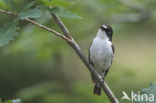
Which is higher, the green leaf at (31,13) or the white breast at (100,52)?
the green leaf at (31,13)

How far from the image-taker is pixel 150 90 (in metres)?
2.28

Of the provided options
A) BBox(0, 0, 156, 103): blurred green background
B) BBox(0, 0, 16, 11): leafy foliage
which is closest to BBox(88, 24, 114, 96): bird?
BBox(0, 0, 156, 103): blurred green background

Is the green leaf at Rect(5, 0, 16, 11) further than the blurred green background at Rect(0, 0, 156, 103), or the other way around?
the blurred green background at Rect(0, 0, 156, 103)

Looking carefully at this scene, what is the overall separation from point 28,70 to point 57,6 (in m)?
4.59

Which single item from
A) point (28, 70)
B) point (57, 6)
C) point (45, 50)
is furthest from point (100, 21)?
point (57, 6)

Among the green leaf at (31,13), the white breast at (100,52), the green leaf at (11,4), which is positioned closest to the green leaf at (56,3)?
the green leaf at (31,13)

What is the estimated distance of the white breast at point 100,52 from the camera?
13.9 ft

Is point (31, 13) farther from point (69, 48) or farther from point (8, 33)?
point (69, 48)

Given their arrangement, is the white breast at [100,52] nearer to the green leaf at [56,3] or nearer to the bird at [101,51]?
the bird at [101,51]

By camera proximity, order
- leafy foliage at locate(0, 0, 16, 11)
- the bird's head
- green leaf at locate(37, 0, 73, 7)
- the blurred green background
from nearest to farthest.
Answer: green leaf at locate(37, 0, 73, 7) → leafy foliage at locate(0, 0, 16, 11) → the bird's head → the blurred green background

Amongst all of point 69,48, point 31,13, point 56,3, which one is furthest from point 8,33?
point 69,48

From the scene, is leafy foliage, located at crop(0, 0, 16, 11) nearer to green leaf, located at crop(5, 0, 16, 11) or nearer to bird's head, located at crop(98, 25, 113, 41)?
green leaf, located at crop(5, 0, 16, 11)

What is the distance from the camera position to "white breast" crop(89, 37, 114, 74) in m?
4.25

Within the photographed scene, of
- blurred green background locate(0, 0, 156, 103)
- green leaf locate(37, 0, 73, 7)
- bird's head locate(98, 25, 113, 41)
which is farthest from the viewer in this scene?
blurred green background locate(0, 0, 156, 103)
